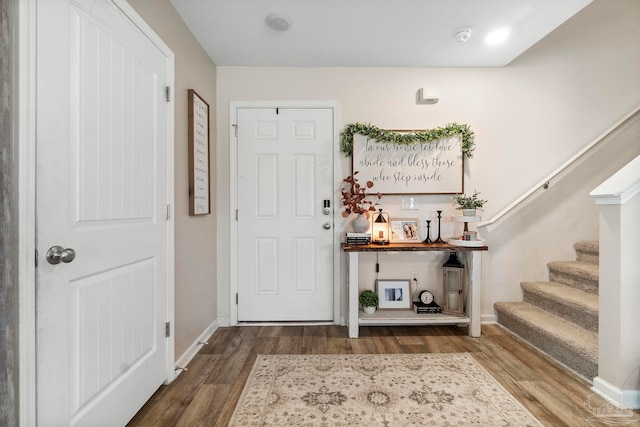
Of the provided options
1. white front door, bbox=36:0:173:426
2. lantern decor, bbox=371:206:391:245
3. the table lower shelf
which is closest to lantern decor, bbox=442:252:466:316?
the table lower shelf

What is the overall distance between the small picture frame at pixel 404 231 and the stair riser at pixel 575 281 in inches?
50.1

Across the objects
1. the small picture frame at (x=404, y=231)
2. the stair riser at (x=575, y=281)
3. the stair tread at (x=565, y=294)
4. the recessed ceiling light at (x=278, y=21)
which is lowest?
the stair tread at (x=565, y=294)

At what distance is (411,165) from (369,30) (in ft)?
3.88

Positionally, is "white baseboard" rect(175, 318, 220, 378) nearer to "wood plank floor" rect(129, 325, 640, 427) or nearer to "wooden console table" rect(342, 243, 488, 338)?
"wood plank floor" rect(129, 325, 640, 427)

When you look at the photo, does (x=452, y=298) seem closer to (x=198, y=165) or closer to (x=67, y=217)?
(x=198, y=165)

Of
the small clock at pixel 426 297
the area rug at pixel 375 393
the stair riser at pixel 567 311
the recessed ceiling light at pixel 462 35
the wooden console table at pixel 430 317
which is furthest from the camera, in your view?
the small clock at pixel 426 297

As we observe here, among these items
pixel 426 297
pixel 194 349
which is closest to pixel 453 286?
pixel 426 297

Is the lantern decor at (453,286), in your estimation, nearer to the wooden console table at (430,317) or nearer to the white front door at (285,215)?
the wooden console table at (430,317)

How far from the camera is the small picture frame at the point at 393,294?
9.55ft

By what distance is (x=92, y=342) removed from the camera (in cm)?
131

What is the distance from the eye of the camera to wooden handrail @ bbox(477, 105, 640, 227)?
2736 mm

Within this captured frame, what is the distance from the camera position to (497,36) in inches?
95.3

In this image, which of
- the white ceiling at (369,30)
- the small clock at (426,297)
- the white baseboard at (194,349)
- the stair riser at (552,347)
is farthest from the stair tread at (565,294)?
the white baseboard at (194,349)

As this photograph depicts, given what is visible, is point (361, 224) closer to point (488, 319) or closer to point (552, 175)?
point (488, 319)
